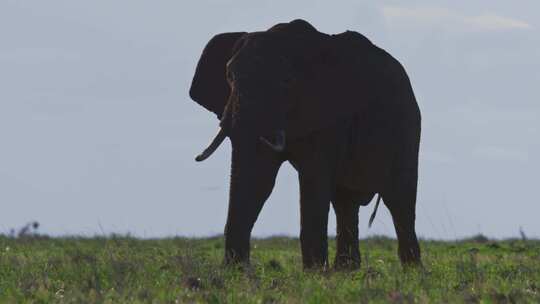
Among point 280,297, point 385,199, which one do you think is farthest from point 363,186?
point 280,297

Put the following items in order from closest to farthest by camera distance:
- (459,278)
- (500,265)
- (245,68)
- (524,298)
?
(524,298) < (459,278) < (245,68) < (500,265)

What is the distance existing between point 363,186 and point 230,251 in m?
2.44

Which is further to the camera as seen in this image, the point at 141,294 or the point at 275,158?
the point at 275,158

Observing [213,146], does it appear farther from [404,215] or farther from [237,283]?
[404,215]

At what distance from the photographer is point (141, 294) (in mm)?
11477

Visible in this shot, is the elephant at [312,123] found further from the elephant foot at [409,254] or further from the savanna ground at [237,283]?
the savanna ground at [237,283]

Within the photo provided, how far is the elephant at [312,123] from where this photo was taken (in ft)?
50.1

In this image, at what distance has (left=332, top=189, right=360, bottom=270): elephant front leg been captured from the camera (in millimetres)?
17734

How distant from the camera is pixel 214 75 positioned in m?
16.9

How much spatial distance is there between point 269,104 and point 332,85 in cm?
128

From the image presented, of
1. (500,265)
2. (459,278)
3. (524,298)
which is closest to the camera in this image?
(524,298)

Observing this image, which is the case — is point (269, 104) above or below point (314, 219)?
above

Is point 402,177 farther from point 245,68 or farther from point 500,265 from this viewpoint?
point 245,68

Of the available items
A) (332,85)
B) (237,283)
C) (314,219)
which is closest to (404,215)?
(314,219)
